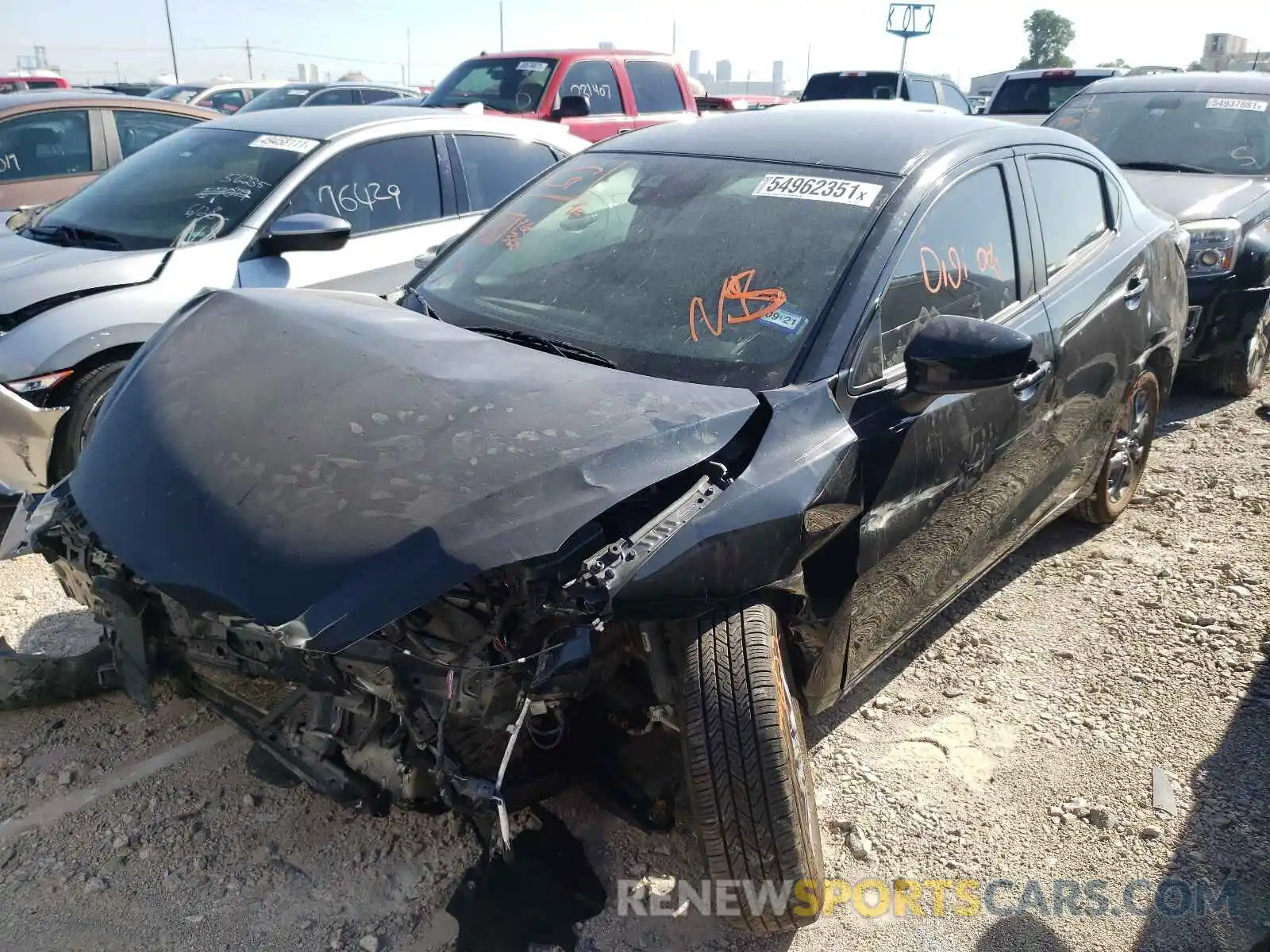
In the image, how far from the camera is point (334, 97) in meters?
14.9

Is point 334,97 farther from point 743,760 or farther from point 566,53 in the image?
point 743,760

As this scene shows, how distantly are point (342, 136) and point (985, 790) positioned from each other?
4.27 m

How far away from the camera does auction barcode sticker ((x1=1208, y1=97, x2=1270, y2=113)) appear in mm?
6965

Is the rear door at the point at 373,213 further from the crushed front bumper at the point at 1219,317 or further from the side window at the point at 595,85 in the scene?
the side window at the point at 595,85

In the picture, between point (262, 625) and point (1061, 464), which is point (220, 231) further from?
point (1061, 464)

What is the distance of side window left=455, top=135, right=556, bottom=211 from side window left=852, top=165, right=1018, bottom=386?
9.99ft

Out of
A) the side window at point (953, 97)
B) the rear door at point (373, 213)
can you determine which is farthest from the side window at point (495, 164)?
the side window at point (953, 97)

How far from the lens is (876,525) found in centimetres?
268

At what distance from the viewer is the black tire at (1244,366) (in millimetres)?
6180

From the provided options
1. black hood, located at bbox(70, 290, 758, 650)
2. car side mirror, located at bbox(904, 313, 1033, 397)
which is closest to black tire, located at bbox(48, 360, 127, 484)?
black hood, located at bbox(70, 290, 758, 650)

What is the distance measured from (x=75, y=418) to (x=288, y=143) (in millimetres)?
1830

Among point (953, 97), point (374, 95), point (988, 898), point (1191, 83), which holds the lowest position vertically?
point (988, 898)

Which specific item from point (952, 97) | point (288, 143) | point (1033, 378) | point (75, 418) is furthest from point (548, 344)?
point (952, 97)

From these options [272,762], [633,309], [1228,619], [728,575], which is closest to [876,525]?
[728,575]
